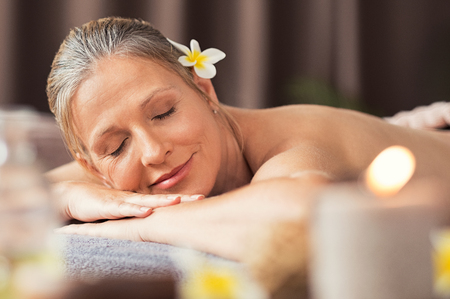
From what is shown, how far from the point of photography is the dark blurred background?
7.88 ft

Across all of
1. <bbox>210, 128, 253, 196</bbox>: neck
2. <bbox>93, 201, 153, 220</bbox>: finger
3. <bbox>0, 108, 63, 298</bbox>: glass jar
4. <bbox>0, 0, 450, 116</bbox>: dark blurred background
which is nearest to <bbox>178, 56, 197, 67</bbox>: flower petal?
<bbox>210, 128, 253, 196</bbox>: neck

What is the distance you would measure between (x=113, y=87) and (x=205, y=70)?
291 millimetres

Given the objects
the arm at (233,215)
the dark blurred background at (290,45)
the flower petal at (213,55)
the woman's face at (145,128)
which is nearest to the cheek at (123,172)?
the woman's face at (145,128)

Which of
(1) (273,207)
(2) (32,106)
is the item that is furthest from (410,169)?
(2) (32,106)

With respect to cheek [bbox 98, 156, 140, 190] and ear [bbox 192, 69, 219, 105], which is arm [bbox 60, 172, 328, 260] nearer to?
cheek [bbox 98, 156, 140, 190]

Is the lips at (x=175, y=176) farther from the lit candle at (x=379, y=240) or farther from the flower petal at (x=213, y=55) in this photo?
the lit candle at (x=379, y=240)

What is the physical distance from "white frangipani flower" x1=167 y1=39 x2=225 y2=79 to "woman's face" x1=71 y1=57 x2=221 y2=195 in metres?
0.08

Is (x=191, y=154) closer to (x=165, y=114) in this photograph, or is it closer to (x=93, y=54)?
(x=165, y=114)

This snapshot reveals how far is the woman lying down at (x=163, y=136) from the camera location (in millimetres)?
1003

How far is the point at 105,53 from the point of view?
114cm

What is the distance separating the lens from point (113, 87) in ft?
3.53

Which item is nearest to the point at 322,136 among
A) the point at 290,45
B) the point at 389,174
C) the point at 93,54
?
the point at 93,54

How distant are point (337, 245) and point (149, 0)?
97.3 inches

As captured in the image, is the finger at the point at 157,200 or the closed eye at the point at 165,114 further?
the closed eye at the point at 165,114
